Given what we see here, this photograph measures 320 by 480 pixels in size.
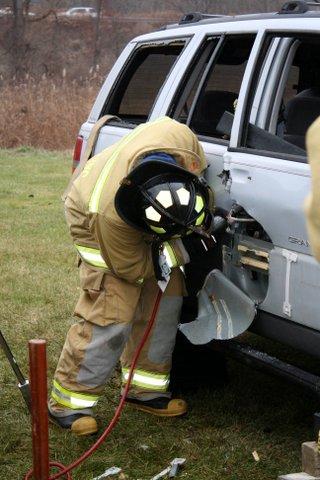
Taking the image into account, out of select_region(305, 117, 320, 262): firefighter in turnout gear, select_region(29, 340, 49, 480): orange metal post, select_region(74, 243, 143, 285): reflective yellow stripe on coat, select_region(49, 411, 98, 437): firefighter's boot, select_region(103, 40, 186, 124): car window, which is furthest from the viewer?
select_region(103, 40, 186, 124): car window

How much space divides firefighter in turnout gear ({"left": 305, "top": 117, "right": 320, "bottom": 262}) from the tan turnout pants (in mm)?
2245

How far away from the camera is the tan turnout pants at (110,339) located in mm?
4082

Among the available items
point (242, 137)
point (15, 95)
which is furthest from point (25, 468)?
point (15, 95)

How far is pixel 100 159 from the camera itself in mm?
4109

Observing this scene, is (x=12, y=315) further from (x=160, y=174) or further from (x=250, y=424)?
(x=160, y=174)

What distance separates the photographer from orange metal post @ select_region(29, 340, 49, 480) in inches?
130

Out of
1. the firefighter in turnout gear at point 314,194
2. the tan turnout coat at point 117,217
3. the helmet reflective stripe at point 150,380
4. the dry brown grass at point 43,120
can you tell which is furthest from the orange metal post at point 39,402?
the dry brown grass at point 43,120

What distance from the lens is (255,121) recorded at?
3.96m

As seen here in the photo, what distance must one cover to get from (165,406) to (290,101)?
1645mm

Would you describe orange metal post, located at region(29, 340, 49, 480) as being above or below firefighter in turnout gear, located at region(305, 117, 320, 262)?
below

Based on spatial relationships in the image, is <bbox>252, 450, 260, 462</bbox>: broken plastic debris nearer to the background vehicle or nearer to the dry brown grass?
the background vehicle

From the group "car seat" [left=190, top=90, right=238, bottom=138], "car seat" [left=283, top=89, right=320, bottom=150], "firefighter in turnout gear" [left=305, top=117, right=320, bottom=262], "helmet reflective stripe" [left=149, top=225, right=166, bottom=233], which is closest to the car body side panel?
"helmet reflective stripe" [left=149, top=225, right=166, bottom=233]

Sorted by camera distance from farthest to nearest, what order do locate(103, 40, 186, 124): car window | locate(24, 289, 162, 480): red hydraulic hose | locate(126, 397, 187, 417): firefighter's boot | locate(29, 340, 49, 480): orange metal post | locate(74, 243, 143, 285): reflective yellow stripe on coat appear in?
1. locate(103, 40, 186, 124): car window
2. locate(126, 397, 187, 417): firefighter's boot
3. locate(74, 243, 143, 285): reflective yellow stripe on coat
4. locate(24, 289, 162, 480): red hydraulic hose
5. locate(29, 340, 49, 480): orange metal post

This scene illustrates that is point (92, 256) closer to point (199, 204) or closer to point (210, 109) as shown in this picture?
point (199, 204)
